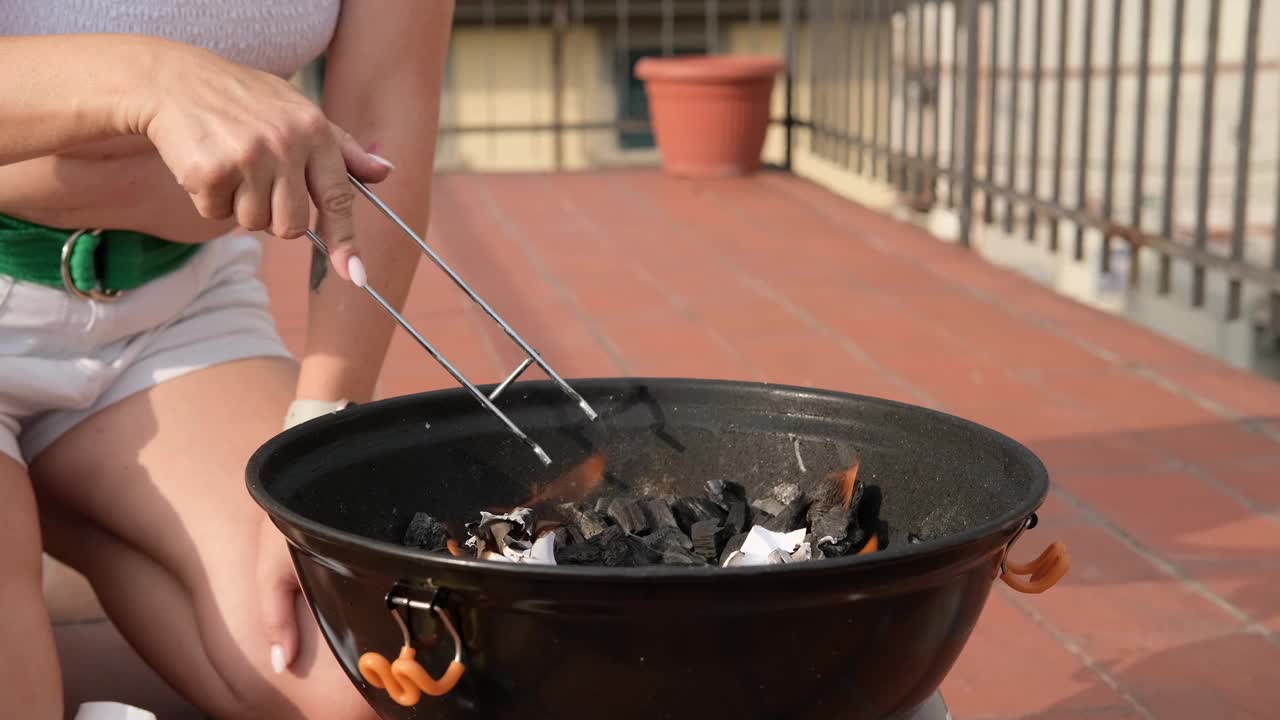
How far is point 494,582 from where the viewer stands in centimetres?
93

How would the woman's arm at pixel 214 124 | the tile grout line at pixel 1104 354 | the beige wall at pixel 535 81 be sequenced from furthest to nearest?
the beige wall at pixel 535 81 < the tile grout line at pixel 1104 354 < the woman's arm at pixel 214 124

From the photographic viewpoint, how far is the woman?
154 centimetres

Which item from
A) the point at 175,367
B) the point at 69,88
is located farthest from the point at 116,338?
the point at 69,88

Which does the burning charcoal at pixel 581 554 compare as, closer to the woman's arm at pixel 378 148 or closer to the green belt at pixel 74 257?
the woman's arm at pixel 378 148

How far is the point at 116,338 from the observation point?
68.4 inches

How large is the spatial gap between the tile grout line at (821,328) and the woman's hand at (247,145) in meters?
2.10

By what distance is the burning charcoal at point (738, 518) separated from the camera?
1.32 metres

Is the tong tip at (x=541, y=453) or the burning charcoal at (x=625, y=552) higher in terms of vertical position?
the tong tip at (x=541, y=453)

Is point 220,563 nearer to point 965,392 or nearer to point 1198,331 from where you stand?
point 965,392

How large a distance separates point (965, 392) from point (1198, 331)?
244 centimetres

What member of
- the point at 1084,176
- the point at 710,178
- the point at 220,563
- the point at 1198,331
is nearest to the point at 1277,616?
the point at 220,563

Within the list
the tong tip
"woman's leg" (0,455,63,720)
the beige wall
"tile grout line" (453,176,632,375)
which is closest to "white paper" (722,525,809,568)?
the tong tip

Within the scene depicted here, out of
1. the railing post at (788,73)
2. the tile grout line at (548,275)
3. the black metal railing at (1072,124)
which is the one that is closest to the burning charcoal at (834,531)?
the tile grout line at (548,275)

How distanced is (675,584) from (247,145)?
0.43 metres
